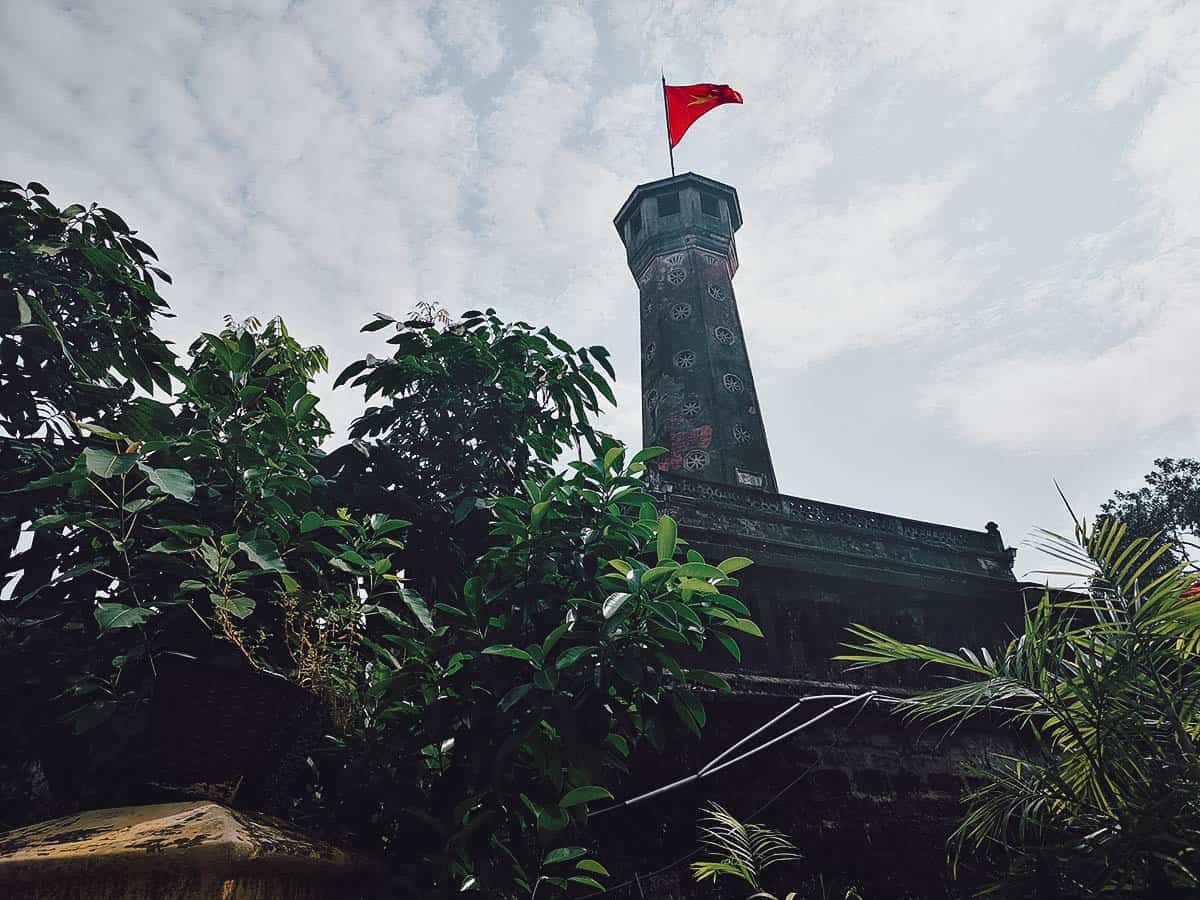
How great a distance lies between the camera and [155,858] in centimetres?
136

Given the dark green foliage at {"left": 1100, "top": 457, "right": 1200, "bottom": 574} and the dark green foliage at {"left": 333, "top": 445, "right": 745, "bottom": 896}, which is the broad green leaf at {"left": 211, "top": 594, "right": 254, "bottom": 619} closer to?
the dark green foliage at {"left": 333, "top": 445, "right": 745, "bottom": 896}

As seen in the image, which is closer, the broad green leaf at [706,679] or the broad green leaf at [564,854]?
the broad green leaf at [564,854]

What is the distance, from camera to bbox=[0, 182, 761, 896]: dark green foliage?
2150mm

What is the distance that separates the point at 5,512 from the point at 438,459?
Answer: 1756mm

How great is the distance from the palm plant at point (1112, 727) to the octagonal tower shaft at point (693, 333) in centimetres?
1058

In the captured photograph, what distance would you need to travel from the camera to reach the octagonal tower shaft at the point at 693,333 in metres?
14.1

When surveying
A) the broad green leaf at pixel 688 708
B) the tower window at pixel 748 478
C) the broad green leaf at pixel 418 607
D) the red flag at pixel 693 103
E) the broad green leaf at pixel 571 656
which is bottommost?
the broad green leaf at pixel 688 708

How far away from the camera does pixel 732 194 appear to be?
1703 centimetres

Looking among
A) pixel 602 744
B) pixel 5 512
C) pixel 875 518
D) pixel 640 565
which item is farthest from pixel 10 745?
pixel 875 518

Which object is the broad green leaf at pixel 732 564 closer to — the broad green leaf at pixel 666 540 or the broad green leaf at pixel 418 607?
the broad green leaf at pixel 666 540

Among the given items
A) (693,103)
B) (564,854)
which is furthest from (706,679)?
(693,103)

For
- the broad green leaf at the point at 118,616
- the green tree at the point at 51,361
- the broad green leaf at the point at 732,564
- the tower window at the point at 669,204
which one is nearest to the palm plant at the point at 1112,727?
the broad green leaf at the point at 732,564

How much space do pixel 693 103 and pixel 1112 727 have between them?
1801 centimetres

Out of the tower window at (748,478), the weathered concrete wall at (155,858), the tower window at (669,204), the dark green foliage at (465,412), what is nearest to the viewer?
the weathered concrete wall at (155,858)
